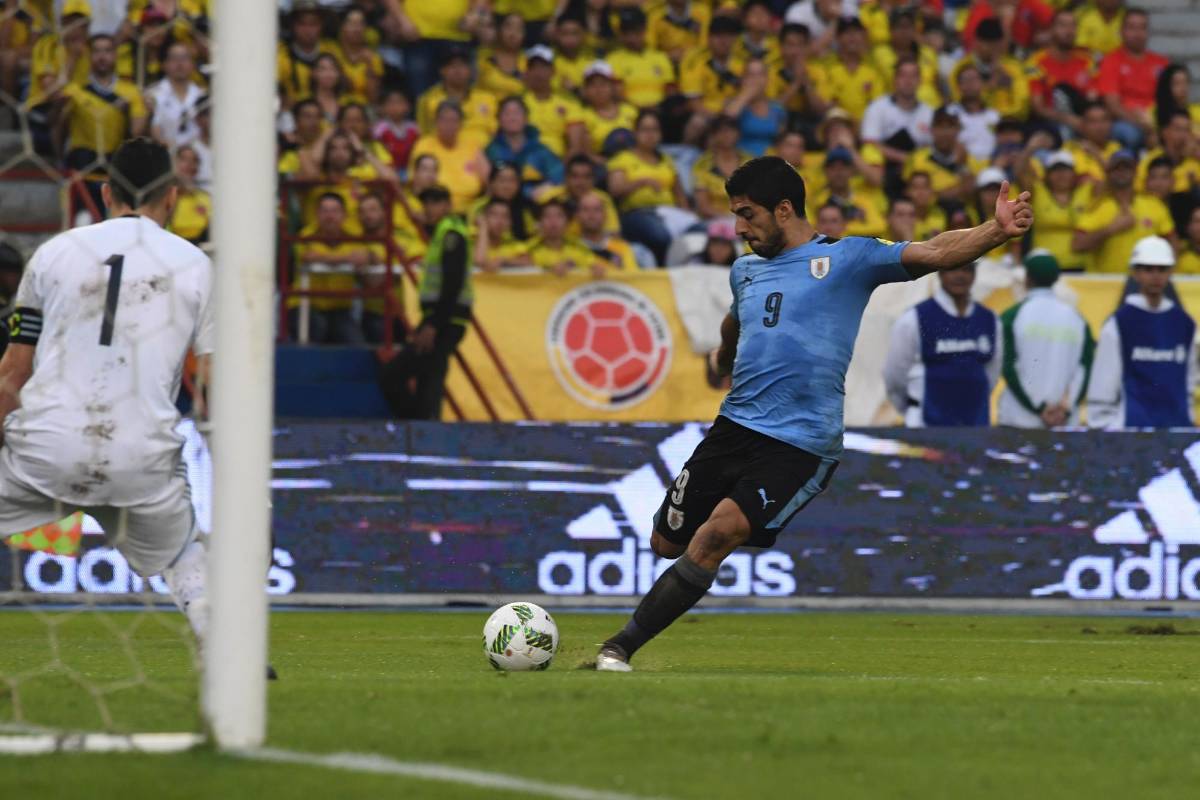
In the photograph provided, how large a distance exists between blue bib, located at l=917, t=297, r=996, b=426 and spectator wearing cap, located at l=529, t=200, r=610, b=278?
2.82 metres

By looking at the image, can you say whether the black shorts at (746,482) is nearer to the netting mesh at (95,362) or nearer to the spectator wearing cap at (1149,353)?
the netting mesh at (95,362)

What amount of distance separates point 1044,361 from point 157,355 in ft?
28.6

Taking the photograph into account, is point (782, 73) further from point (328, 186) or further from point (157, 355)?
point (157, 355)

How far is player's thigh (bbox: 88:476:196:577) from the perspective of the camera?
23.2 feet

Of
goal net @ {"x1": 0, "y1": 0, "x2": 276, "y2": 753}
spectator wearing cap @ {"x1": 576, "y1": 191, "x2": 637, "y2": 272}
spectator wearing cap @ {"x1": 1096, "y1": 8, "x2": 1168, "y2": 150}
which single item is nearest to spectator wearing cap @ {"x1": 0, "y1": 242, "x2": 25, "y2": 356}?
goal net @ {"x1": 0, "y1": 0, "x2": 276, "y2": 753}

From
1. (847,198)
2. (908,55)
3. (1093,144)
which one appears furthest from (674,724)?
(1093,144)

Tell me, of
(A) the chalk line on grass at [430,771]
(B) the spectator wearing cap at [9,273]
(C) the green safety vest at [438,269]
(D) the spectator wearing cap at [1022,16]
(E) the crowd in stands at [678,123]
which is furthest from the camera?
(D) the spectator wearing cap at [1022,16]

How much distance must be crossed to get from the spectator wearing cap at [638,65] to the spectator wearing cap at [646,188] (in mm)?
946

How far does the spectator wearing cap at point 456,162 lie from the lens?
1667 cm

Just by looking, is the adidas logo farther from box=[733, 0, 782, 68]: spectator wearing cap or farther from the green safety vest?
box=[733, 0, 782, 68]: spectator wearing cap

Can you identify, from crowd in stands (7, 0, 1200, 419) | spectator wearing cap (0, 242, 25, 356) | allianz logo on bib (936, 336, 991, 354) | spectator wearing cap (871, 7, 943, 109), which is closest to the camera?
spectator wearing cap (0, 242, 25, 356)

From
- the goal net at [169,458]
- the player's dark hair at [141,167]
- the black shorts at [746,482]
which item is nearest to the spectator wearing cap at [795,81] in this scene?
the goal net at [169,458]

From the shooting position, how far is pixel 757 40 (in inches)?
734

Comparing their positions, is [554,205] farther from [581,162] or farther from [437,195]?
[437,195]
